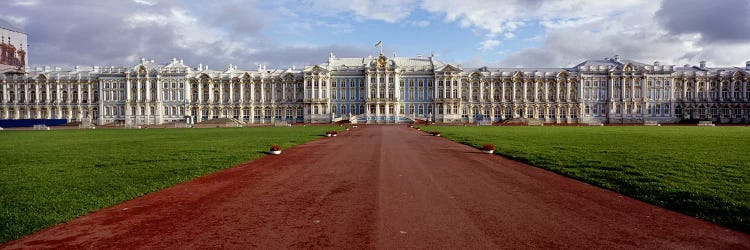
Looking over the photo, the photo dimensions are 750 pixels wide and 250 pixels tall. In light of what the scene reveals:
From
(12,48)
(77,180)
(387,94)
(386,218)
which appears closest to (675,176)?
(386,218)

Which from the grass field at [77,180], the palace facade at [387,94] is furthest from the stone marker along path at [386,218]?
the palace facade at [387,94]

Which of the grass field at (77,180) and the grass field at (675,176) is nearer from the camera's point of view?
the grass field at (77,180)

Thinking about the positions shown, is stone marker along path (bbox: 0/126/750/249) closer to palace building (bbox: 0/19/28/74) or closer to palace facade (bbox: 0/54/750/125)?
palace facade (bbox: 0/54/750/125)

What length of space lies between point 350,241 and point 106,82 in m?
114

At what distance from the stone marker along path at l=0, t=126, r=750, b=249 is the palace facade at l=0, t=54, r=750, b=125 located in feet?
272

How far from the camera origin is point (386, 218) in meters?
9.27

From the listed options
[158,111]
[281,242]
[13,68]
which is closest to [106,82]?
[158,111]

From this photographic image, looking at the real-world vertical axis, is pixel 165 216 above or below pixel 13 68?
below

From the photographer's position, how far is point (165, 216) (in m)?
9.67

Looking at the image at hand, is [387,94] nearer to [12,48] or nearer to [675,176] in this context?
[675,176]

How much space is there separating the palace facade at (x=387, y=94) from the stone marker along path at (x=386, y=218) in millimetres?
83008

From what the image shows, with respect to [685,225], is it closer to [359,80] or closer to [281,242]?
[281,242]

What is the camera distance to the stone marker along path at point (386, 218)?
769 cm

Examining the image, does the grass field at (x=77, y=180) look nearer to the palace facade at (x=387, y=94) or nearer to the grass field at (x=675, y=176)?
the grass field at (x=675, y=176)
